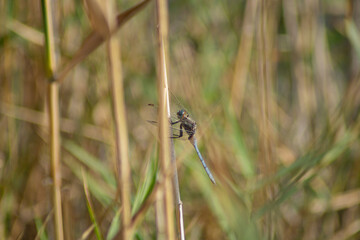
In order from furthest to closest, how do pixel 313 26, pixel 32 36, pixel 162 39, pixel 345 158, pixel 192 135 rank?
pixel 313 26, pixel 345 158, pixel 32 36, pixel 192 135, pixel 162 39

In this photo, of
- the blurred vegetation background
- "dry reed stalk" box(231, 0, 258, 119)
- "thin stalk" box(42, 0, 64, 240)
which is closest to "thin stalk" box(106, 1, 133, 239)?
"thin stalk" box(42, 0, 64, 240)

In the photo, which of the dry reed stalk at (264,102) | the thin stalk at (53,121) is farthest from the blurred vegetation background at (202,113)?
the thin stalk at (53,121)

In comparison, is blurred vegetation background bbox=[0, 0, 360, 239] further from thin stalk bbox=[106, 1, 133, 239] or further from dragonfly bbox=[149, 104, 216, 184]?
thin stalk bbox=[106, 1, 133, 239]

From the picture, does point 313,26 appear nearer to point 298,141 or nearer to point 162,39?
point 298,141

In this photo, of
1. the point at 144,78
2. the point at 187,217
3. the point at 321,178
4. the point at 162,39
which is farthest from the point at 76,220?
the point at 162,39

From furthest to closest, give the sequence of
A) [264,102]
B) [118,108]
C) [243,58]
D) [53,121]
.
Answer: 1. [243,58]
2. [264,102]
3. [53,121]
4. [118,108]

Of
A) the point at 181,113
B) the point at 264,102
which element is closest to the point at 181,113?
the point at 181,113

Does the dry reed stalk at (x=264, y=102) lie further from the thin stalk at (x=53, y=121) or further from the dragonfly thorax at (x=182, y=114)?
the thin stalk at (x=53, y=121)

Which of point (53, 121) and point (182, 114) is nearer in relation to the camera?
point (53, 121)

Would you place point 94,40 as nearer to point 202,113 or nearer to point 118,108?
point 118,108
